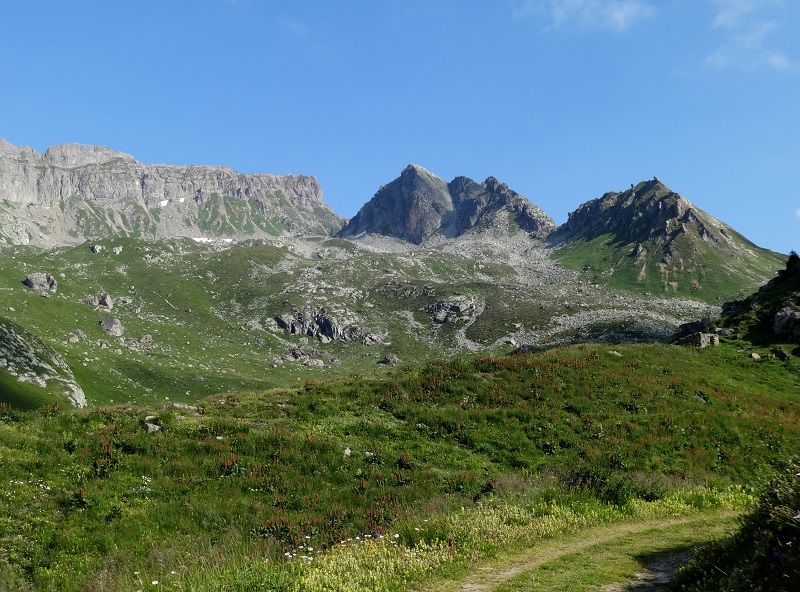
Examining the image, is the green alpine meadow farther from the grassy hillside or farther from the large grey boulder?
the large grey boulder

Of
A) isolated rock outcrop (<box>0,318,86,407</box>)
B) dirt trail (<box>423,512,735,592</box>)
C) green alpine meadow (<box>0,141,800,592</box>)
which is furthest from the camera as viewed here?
isolated rock outcrop (<box>0,318,86,407</box>)

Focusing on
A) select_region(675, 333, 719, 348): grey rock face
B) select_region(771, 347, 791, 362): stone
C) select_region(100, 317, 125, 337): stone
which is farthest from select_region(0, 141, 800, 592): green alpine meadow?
select_region(100, 317, 125, 337): stone

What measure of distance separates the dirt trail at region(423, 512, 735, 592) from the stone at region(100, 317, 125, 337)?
178367 millimetres

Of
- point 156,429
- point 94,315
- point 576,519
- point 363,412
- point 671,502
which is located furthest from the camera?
point 94,315

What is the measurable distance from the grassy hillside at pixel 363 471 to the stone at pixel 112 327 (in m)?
158

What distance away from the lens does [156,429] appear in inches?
793

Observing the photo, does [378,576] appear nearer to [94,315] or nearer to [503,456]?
[503,456]

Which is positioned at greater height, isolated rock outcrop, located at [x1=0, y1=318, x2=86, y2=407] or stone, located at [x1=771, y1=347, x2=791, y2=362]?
stone, located at [x1=771, y1=347, x2=791, y2=362]

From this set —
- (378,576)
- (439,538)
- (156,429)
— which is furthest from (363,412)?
(378,576)

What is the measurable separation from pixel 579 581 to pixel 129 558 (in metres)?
11.1

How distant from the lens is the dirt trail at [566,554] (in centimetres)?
1024

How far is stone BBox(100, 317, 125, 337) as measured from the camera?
160 m

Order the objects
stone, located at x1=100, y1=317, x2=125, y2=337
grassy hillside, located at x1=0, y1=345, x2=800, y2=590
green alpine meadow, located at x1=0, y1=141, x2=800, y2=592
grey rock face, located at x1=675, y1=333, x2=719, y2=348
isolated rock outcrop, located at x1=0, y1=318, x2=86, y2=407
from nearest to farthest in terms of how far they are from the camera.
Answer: green alpine meadow, located at x1=0, y1=141, x2=800, y2=592
grassy hillside, located at x1=0, y1=345, x2=800, y2=590
grey rock face, located at x1=675, y1=333, x2=719, y2=348
isolated rock outcrop, located at x1=0, y1=318, x2=86, y2=407
stone, located at x1=100, y1=317, x2=125, y2=337

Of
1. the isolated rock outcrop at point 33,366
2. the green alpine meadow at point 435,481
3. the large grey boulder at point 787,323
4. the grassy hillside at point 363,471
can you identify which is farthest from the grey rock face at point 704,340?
the isolated rock outcrop at point 33,366
